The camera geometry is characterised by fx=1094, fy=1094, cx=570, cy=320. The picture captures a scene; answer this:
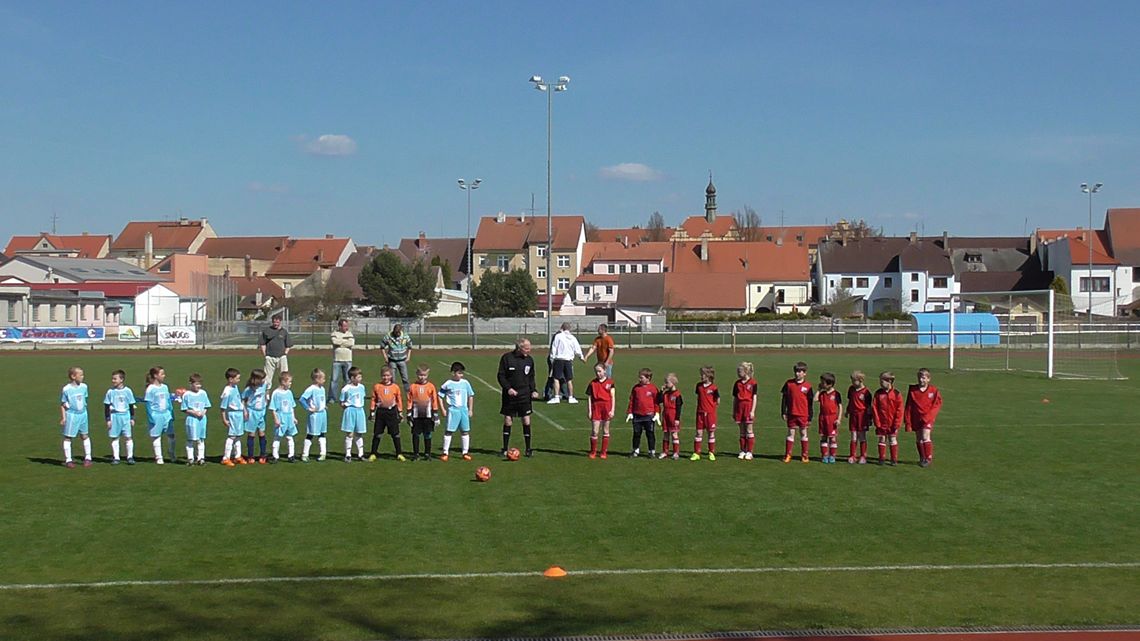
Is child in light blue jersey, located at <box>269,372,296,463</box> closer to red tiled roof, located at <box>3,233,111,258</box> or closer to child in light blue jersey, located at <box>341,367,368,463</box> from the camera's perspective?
child in light blue jersey, located at <box>341,367,368,463</box>

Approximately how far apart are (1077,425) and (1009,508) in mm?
8504

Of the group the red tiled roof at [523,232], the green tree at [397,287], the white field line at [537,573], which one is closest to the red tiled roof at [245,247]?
the red tiled roof at [523,232]

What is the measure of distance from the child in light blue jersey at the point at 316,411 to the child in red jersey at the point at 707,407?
205 inches

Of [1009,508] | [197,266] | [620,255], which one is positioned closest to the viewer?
[1009,508]

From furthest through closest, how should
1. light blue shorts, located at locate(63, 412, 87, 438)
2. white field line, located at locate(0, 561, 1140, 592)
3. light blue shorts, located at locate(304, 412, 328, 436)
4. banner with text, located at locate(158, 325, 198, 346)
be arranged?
banner with text, located at locate(158, 325, 198, 346), light blue shorts, located at locate(304, 412, 328, 436), light blue shorts, located at locate(63, 412, 87, 438), white field line, located at locate(0, 561, 1140, 592)

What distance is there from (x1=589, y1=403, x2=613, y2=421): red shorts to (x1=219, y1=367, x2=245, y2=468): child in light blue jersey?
4.83m

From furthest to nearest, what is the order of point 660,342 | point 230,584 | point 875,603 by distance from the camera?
point 660,342
point 230,584
point 875,603

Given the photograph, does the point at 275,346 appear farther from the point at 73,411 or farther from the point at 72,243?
the point at 72,243

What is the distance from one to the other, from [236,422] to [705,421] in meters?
6.52

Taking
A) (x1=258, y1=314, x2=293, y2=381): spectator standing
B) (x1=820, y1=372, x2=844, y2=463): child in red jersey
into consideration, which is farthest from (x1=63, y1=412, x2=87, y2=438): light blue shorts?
(x1=820, y1=372, x2=844, y2=463): child in red jersey

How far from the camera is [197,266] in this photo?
298 feet

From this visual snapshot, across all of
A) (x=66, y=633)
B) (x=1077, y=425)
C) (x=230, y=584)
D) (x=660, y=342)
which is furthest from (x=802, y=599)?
(x=660, y=342)

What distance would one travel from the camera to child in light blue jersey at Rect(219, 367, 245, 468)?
1482cm

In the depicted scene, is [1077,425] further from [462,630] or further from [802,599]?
[462,630]
